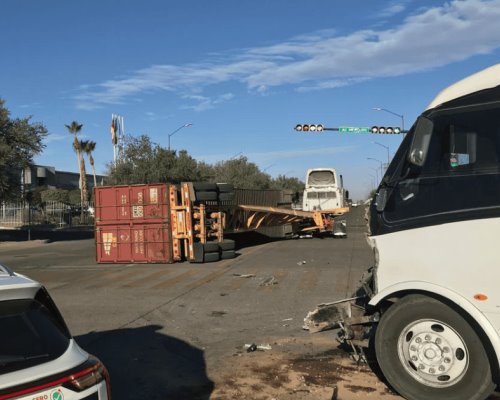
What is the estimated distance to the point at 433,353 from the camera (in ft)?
14.9

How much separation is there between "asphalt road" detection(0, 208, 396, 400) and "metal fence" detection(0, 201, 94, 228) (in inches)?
1387

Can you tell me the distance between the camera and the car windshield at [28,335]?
2844 millimetres

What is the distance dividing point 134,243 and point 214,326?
9496 millimetres

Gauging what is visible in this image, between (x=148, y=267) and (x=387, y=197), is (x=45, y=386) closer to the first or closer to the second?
(x=387, y=197)

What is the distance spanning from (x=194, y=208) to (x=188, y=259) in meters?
1.58

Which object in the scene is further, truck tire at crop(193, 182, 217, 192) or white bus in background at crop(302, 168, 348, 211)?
white bus in background at crop(302, 168, 348, 211)

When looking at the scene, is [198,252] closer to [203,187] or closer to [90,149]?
[203,187]

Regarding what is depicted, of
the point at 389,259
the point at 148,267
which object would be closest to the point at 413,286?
the point at 389,259

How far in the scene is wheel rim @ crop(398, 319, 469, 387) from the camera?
14.5 ft

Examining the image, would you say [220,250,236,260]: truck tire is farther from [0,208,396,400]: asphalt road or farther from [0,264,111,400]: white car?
[0,264,111,400]: white car

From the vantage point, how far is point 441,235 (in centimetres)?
448

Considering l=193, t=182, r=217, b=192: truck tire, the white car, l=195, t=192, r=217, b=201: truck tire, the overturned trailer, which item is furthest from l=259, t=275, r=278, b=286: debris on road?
the white car

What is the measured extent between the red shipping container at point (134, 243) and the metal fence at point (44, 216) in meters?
32.4

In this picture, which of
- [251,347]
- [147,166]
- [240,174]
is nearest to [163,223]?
[251,347]
